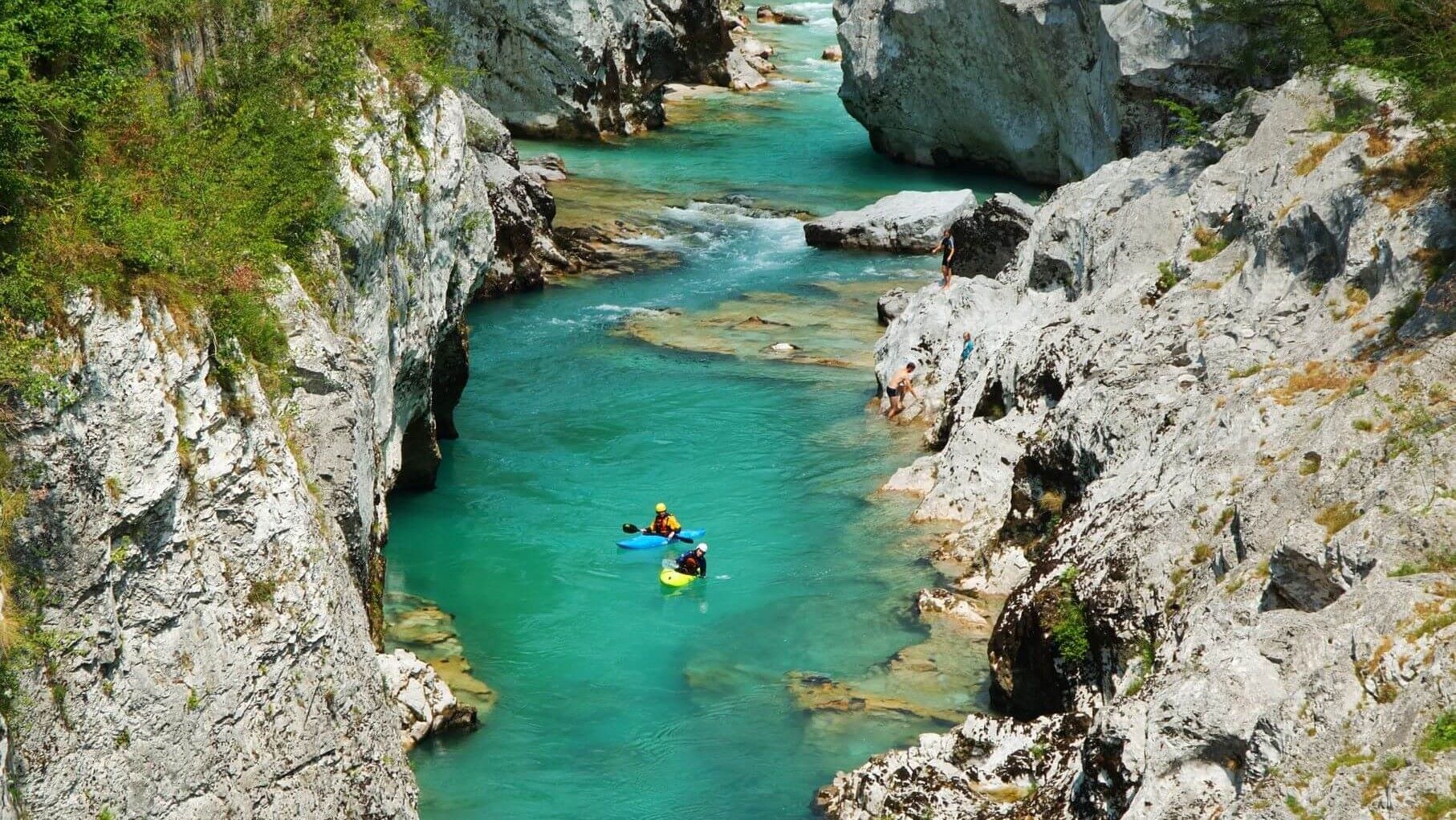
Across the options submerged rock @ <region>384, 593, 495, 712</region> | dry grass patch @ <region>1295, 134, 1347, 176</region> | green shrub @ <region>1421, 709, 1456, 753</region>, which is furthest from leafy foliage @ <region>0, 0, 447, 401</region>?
dry grass patch @ <region>1295, 134, 1347, 176</region>

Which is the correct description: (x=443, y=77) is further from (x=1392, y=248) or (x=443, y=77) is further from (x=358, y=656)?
(x=1392, y=248)

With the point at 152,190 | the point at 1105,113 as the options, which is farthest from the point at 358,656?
the point at 1105,113

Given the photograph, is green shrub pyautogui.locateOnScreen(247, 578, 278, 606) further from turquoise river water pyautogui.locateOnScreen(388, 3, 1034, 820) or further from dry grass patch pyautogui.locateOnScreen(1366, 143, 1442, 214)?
dry grass patch pyautogui.locateOnScreen(1366, 143, 1442, 214)

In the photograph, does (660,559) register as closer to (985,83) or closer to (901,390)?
(901,390)

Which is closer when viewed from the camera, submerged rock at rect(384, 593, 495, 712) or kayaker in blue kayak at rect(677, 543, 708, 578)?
submerged rock at rect(384, 593, 495, 712)

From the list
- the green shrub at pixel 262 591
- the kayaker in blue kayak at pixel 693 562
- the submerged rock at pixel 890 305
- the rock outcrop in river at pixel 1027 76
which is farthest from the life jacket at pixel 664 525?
the rock outcrop in river at pixel 1027 76

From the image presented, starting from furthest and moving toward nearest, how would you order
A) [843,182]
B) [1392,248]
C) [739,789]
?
1. [843,182]
2. [739,789]
3. [1392,248]
